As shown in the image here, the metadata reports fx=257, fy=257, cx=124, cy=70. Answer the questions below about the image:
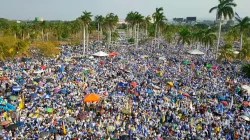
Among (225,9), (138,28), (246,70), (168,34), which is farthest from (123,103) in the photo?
(168,34)

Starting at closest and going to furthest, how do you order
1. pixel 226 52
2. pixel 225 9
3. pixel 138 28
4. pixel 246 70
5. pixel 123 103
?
1. pixel 123 103
2. pixel 246 70
3. pixel 226 52
4. pixel 225 9
5. pixel 138 28

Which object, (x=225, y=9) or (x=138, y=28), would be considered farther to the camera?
(x=138, y=28)

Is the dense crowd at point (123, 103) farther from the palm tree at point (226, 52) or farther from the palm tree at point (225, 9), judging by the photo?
the palm tree at point (225, 9)

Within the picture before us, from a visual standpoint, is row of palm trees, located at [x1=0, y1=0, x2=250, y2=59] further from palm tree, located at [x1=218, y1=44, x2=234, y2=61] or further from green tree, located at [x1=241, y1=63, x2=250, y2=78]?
green tree, located at [x1=241, y1=63, x2=250, y2=78]

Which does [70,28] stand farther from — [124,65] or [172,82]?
[172,82]

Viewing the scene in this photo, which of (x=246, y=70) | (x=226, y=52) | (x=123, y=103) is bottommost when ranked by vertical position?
(x=123, y=103)

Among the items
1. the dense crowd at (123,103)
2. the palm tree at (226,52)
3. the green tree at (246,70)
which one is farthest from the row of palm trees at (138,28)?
the dense crowd at (123,103)

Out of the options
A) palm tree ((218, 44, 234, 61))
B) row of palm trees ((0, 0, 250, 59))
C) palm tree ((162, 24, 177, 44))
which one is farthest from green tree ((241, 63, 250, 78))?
palm tree ((162, 24, 177, 44))

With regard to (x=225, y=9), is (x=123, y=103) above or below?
below

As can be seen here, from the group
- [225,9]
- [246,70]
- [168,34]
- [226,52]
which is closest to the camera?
[246,70]

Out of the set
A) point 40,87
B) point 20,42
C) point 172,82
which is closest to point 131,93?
point 172,82

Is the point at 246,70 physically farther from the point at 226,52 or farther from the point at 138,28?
the point at 138,28
